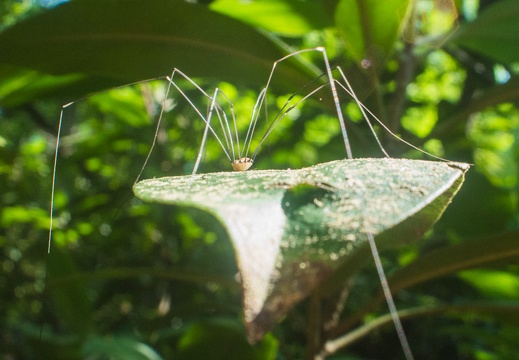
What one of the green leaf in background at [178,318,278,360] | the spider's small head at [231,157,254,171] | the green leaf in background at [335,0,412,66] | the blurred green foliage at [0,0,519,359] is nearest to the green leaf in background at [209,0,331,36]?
the blurred green foliage at [0,0,519,359]

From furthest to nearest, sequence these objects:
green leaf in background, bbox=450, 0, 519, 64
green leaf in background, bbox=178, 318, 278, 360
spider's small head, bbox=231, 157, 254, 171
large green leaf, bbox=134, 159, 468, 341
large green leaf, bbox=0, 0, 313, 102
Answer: green leaf in background, bbox=178, 318, 278, 360 → green leaf in background, bbox=450, 0, 519, 64 → large green leaf, bbox=0, 0, 313, 102 → spider's small head, bbox=231, 157, 254, 171 → large green leaf, bbox=134, 159, 468, 341

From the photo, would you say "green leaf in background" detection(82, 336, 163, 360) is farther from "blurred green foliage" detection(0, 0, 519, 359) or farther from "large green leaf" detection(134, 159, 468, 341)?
"large green leaf" detection(134, 159, 468, 341)

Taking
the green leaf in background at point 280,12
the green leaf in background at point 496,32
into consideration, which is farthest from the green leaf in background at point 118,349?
the green leaf in background at point 496,32

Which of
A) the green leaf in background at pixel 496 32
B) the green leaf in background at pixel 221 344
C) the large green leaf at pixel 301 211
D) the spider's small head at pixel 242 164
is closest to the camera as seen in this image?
the large green leaf at pixel 301 211

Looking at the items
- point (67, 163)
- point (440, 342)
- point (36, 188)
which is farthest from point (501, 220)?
point (36, 188)

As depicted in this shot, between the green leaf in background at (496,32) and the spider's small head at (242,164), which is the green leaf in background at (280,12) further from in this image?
the spider's small head at (242,164)

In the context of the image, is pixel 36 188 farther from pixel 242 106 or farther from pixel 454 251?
pixel 454 251

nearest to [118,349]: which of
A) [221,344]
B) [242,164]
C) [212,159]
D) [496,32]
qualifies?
[221,344]

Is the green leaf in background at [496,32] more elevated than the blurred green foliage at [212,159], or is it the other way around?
the green leaf in background at [496,32]
